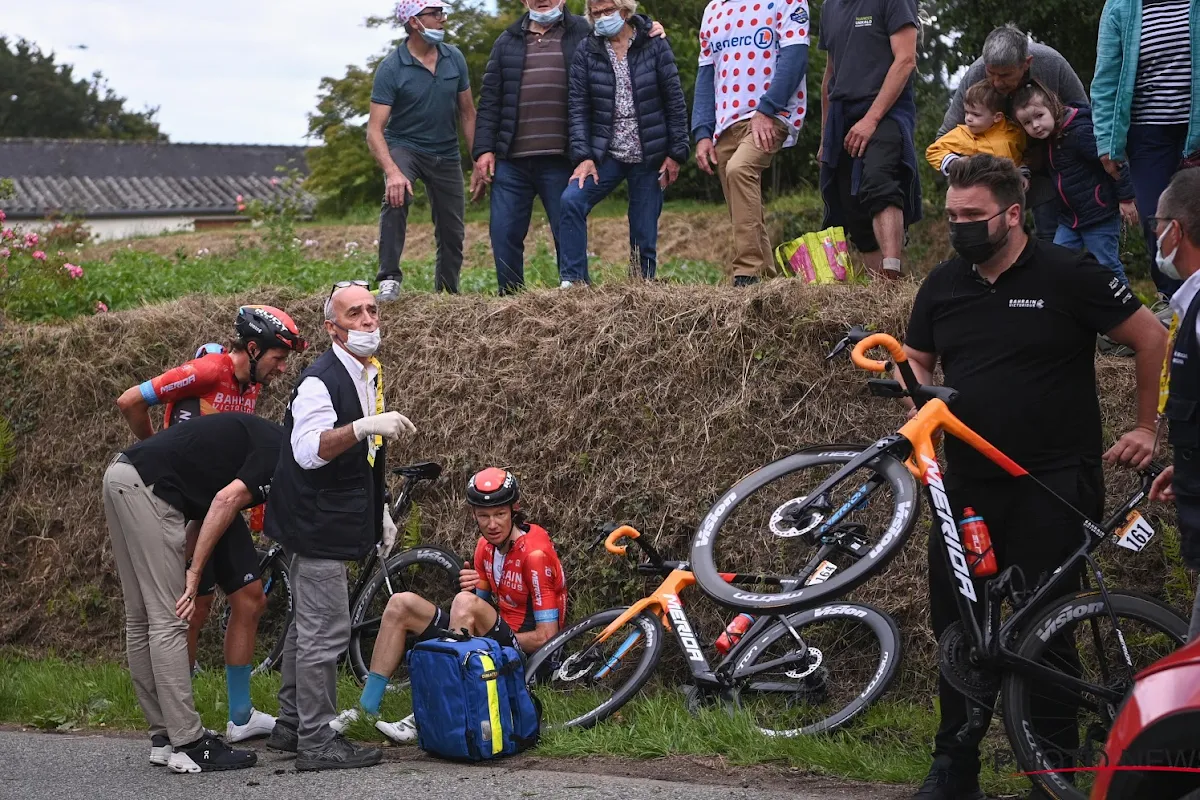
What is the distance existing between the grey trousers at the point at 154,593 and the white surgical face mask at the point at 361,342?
54.2 inches

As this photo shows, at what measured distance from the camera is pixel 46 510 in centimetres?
1088

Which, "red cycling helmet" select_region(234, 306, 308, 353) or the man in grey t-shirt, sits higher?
the man in grey t-shirt

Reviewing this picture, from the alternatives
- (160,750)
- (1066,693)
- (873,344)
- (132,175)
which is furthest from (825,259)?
(132,175)

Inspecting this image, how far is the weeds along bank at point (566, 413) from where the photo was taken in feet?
27.2

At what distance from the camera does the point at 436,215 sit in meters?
10.6

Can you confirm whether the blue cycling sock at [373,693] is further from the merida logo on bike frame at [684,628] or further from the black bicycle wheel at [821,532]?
the black bicycle wheel at [821,532]

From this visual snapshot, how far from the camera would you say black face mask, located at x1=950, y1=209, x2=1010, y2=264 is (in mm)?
5418

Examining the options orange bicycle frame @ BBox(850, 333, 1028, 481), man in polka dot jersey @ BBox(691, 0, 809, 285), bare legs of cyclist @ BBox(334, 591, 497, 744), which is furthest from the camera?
man in polka dot jersey @ BBox(691, 0, 809, 285)

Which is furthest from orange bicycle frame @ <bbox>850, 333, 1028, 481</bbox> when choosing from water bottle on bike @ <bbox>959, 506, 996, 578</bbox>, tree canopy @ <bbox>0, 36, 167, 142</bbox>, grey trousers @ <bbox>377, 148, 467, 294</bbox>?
tree canopy @ <bbox>0, 36, 167, 142</bbox>

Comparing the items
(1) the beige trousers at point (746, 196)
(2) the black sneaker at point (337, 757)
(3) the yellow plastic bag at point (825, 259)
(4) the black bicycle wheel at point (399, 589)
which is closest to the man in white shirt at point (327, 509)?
(2) the black sneaker at point (337, 757)

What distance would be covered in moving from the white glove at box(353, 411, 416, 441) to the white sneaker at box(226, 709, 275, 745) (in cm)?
215

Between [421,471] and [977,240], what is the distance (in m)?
4.38

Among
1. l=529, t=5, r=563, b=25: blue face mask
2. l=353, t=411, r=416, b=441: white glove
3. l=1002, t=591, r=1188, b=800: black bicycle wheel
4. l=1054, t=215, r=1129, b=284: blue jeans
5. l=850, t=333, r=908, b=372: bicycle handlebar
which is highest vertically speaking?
l=529, t=5, r=563, b=25: blue face mask

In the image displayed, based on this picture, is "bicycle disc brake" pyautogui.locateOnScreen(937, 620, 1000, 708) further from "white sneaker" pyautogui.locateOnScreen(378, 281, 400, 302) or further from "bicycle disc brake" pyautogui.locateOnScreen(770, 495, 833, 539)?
"white sneaker" pyautogui.locateOnScreen(378, 281, 400, 302)
